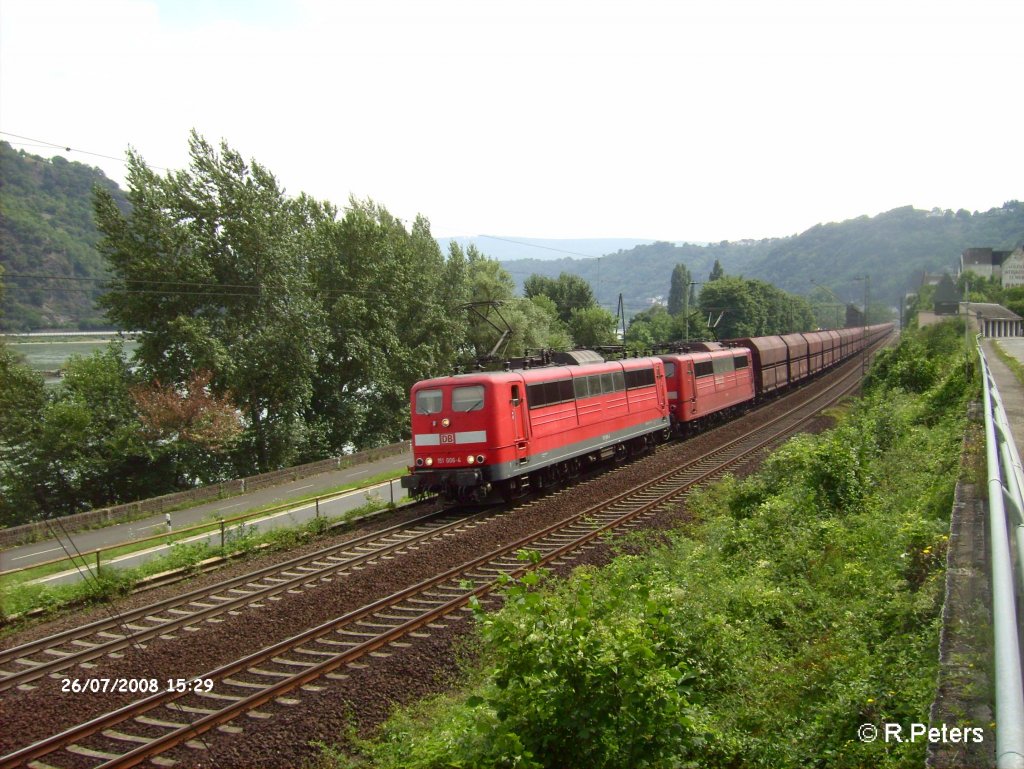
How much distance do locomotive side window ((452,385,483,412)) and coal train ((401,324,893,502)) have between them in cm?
2

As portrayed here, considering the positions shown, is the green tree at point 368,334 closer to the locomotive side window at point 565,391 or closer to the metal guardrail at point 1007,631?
the locomotive side window at point 565,391

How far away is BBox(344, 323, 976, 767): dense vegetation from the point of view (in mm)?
5422

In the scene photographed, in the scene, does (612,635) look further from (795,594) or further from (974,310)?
(974,310)

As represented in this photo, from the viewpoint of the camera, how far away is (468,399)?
17.3 meters

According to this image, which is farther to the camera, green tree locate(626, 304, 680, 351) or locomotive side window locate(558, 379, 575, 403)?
green tree locate(626, 304, 680, 351)

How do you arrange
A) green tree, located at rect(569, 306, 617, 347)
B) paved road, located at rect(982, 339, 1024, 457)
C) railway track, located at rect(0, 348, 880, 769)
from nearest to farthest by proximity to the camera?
railway track, located at rect(0, 348, 880, 769), paved road, located at rect(982, 339, 1024, 457), green tree, located at rect(569, 306, 617, 347)

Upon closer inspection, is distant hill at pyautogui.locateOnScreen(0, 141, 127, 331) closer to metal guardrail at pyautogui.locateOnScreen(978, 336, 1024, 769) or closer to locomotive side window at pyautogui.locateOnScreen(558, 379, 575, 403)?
locomotive side window at pyautogui.locateOnScreen(558, 379, 575, 403)

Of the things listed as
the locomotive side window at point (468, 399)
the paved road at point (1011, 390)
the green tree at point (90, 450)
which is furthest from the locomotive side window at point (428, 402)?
the green tree at point (90, 450)

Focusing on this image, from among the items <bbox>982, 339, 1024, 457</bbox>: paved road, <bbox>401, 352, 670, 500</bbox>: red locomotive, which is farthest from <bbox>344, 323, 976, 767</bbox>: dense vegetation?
<bbox>401, 352, 670, 500</bbox>: red locomotive

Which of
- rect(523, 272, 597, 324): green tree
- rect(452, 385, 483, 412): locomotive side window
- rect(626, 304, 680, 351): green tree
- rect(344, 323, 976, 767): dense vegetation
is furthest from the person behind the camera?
rect(523, 272, 597, 324): green tree

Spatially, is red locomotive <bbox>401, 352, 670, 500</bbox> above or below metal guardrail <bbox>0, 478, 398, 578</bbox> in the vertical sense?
above

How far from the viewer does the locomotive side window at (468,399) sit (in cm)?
1719

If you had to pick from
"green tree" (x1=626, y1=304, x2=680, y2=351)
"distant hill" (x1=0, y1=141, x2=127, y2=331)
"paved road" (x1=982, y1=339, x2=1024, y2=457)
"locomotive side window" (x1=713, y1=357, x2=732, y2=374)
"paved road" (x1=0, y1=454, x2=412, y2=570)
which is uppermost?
"distant hill" (x1=0, y1=141, x2=127, y2=331)
